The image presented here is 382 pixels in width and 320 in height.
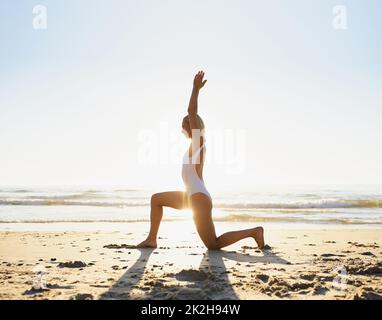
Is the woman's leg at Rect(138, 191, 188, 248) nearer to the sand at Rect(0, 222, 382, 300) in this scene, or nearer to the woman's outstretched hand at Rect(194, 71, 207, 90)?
the sand at Rect(0, 222, 382, 300)

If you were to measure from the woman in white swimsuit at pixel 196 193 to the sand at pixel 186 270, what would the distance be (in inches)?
11.7

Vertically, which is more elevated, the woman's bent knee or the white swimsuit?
the white swimsuit

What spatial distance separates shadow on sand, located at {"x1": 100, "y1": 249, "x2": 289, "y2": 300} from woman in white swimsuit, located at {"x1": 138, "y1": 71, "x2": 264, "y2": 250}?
606mm

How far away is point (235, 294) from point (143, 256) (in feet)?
7.68

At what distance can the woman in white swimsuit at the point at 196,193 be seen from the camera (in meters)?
5.66

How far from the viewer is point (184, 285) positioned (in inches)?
161

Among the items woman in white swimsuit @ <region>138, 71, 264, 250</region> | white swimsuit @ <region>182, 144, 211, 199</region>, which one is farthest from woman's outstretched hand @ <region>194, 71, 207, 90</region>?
white swimsuit @ <region>182, 144, 211, 199</region>

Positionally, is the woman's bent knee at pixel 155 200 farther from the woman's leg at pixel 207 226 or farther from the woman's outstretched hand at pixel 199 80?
the woman's outstretched hand at pixel 199 80

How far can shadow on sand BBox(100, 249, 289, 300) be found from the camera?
3697 millimetres

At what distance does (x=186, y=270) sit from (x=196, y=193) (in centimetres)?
152
